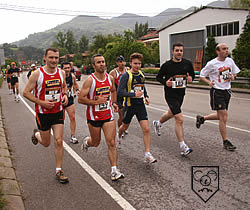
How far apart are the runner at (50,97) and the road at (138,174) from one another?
0.46 meters

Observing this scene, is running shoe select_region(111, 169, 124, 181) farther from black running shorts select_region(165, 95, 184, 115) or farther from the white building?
the white building

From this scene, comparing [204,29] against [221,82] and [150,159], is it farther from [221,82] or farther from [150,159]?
[150,159]

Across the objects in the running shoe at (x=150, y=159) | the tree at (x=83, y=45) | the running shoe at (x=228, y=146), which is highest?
the tree at (x=83, y=45)

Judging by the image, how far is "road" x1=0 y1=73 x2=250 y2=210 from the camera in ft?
12.4

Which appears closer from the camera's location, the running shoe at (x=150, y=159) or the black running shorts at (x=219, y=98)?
the running shoe at (x=150, y=159)

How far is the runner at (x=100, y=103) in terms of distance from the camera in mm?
4527

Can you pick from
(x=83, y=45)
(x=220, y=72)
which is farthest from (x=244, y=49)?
(x=83, y=45)

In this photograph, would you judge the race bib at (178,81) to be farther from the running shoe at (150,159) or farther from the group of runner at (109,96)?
the running shoe at (150,159)

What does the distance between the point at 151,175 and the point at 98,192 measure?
3.17 ft

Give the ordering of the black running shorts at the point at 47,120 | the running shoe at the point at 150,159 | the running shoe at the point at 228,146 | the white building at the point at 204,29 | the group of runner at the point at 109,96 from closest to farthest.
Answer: the group of runner at the point at 109,96
the black running shorts at the point at 47,120
the running shoe at the point at 150,159
the running shoe at the point at 228,146
the white building at the point at 204,29

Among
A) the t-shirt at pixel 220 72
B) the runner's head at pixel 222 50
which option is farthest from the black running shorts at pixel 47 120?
the runner's head at pixel 222 50

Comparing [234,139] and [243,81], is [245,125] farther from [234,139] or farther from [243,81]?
[243,81]

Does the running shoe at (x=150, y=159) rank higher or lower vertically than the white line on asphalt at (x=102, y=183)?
higher

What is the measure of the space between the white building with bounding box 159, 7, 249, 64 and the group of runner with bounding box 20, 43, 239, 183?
25.3 metres
